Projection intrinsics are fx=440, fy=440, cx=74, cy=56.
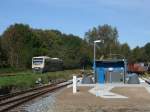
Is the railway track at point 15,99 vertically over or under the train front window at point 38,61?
under

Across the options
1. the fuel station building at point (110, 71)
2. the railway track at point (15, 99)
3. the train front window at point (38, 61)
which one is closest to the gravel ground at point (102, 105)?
the railway track at point (15, 99)

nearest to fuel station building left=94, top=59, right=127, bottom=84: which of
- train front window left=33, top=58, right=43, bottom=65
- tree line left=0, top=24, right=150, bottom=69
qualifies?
train front window left=33, top=58, right=43, bottom=65

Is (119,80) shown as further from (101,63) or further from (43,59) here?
(43,59)

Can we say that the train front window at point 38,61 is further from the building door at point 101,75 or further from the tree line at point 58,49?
the building door at point 101,75

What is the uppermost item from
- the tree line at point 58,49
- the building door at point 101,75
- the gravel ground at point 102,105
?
the tree line at point 58,49

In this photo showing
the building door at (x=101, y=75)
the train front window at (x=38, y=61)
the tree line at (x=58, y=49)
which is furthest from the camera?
the tree line at (x=58, y=49)

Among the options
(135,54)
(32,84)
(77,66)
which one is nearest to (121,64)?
(32,84)

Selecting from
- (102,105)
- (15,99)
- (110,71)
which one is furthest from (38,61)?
(102,105)

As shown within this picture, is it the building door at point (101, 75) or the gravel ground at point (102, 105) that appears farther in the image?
the building door at point (101, 75)

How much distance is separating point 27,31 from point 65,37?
47.7 meters

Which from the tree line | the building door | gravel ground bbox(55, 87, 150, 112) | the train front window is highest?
the tree line

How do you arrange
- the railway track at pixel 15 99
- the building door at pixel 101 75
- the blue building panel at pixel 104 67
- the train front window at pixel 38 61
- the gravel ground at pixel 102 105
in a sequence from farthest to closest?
the train front window at pixel 38 61, the building door at pixel 101 75, the blue building panel at pixel 104 67, the railway track at pixel 15 99, the gravel ground at pixel 102 105

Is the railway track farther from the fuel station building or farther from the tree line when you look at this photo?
the tree line

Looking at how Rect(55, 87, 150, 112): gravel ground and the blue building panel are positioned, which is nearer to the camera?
Rect(55, 87, 150, 112): gravel ground
